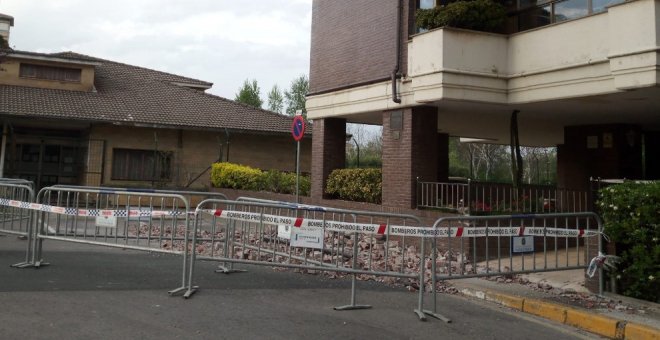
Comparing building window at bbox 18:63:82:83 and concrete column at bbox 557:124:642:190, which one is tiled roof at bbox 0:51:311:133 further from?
concrete column at bbox 557:124:642:190

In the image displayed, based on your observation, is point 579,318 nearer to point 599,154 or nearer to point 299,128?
point 299,128

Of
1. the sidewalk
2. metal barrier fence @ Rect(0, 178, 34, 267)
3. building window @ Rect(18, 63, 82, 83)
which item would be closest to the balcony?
the sidewalk

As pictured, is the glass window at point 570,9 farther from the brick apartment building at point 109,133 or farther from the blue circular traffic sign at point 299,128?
the brick apartment building at point 109,133

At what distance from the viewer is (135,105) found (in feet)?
81.9

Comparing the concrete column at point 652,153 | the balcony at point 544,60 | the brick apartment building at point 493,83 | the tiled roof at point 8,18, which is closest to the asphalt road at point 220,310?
the balcony at point 544,60

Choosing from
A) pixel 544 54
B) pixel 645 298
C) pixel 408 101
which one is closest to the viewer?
pixel 645 298

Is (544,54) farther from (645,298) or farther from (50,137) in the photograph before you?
(50,137)

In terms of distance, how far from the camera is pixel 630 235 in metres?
7.66

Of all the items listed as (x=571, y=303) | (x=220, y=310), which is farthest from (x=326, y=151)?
(x=220, y=310)

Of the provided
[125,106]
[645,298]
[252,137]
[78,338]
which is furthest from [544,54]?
[125,106]

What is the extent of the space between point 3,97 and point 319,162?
14.5 metres

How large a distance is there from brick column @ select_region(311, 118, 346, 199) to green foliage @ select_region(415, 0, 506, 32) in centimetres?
496

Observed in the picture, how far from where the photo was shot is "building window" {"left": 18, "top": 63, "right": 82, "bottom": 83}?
24453 mm

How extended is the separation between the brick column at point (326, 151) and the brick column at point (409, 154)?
2.97 meters
